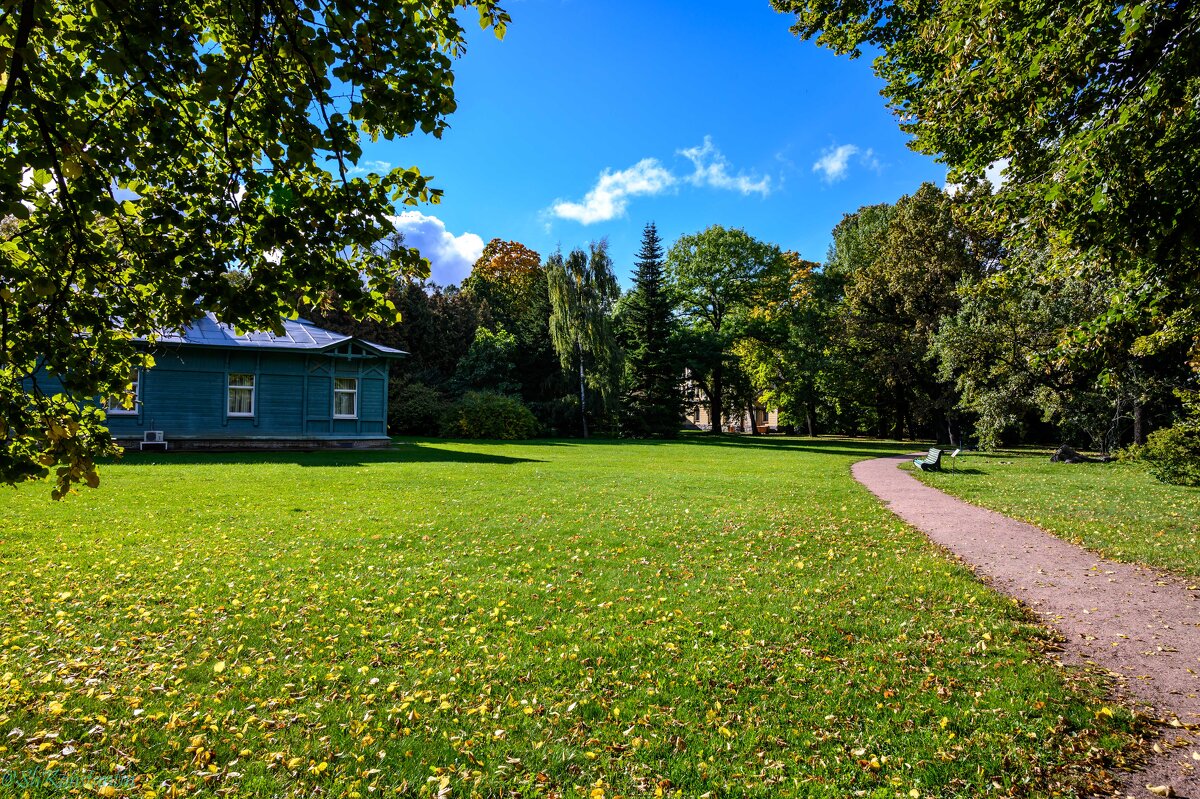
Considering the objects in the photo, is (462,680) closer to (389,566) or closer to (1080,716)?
(389,566)

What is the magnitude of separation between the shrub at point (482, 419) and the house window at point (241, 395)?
12417 mm

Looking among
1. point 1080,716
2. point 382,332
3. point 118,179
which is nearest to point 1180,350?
point 1080,716

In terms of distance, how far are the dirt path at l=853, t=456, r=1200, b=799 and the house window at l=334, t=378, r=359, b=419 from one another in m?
21.3

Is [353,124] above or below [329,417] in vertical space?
above

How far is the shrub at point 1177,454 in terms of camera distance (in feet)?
48.7

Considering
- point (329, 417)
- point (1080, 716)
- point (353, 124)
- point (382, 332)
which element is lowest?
point (1080, 716)

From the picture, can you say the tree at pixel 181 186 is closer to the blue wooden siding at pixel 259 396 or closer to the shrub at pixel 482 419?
the blue wooden siding at pixel 259 396

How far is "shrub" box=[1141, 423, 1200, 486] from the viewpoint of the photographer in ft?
48.7

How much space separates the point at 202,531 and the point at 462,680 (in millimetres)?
6510

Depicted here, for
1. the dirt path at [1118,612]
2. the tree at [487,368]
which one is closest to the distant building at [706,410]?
the tree at [487,368]

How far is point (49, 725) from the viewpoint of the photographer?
141 inches

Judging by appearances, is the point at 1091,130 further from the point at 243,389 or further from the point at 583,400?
the point at 583,400

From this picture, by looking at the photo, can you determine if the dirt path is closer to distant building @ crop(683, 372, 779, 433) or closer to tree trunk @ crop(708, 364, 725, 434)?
distant building @ crop(683, 372, 779, 433)

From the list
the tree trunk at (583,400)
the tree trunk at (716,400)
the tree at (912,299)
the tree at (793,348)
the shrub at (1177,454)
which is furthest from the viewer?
the tree trunk at (716,400)
